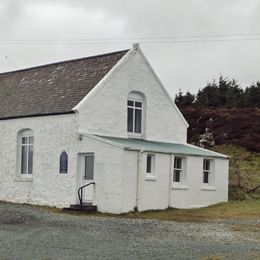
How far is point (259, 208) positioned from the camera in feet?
93.5

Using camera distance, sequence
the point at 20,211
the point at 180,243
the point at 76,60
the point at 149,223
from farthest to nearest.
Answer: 1. the point at 76,60
2. the point at 20,211
3. the point at 149,223
4. the point at 180,243

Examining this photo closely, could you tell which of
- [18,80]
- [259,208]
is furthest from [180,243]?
[18,80]

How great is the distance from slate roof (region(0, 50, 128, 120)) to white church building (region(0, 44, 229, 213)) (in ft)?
0.26

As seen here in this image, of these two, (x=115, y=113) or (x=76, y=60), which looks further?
(x=76, y=60)

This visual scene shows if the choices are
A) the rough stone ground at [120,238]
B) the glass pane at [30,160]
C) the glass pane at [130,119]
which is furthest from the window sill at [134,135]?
the rough stone ground at [120,238]

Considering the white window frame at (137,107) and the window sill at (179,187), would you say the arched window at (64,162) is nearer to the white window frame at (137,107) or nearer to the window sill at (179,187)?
the white window frame at (137,107)

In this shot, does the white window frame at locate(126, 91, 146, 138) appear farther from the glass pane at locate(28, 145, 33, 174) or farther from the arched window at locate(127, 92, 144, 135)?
the glass pane at locate(28, 145, 33, 174)

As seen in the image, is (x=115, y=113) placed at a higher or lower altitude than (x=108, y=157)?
higher

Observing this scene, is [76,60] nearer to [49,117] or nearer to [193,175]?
[49,117]

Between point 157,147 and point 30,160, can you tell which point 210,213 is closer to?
point 157,147

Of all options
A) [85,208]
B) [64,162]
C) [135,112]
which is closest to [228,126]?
[135,112]

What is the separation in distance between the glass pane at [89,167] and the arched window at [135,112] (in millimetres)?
3828

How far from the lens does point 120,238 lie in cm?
1728

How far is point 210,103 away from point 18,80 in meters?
40.9
